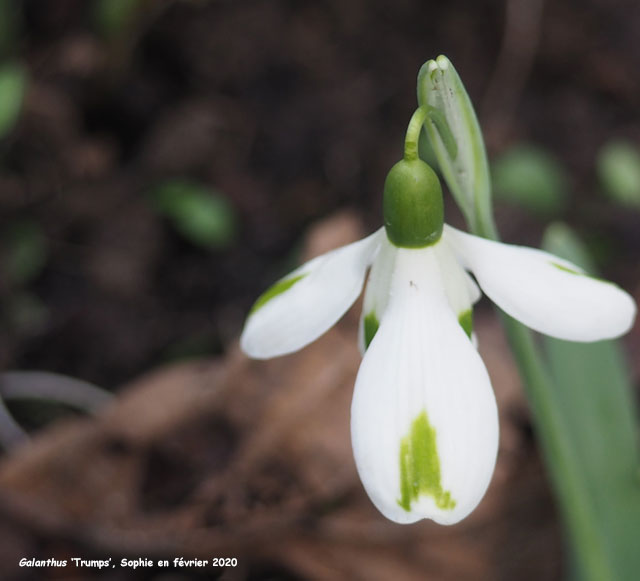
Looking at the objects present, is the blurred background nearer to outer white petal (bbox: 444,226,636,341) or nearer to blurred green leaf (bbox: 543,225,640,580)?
blurred green leaf (bbox: 543,225,640,580)

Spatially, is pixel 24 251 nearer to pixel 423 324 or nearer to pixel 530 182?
pixel 530 182

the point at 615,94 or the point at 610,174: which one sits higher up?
the point at 615,94

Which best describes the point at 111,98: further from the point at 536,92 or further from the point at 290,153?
the point at 536,92

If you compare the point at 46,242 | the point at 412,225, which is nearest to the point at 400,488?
the point at 412,225

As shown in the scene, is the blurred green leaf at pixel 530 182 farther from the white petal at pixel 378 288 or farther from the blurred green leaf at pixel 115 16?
the white petal at pixel 378 288

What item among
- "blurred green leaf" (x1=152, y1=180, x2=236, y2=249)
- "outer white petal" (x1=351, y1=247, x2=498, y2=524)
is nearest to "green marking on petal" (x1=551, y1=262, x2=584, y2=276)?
"outer white petal" (x1=351, y1=247, x2=498, y2=524)

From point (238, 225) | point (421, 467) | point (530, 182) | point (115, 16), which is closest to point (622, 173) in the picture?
point (530, 182)
